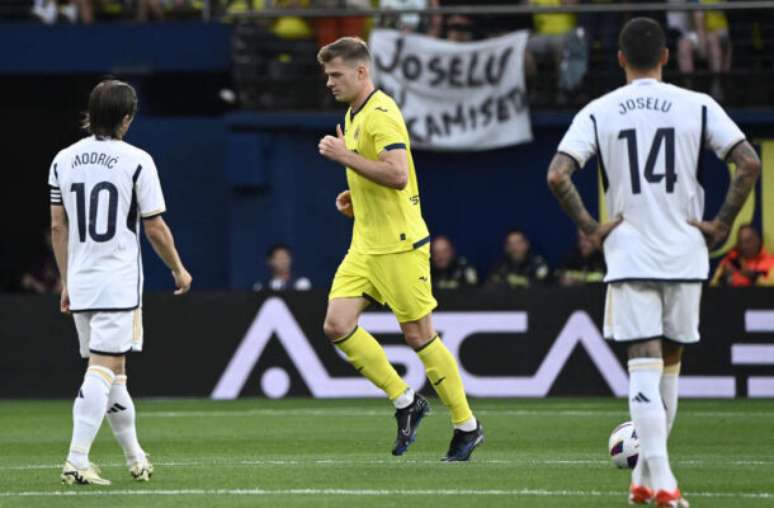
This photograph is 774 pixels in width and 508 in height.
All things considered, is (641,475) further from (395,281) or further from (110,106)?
(110,106)

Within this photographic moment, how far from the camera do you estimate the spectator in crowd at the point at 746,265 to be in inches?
650

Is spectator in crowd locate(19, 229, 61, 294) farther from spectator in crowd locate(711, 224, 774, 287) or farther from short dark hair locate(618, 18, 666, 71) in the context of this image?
short dark hair locate(618, 18, 666, 71)

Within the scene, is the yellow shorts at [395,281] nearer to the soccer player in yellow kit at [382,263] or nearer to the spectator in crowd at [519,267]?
the soccer player in yellow kit at [382,263]

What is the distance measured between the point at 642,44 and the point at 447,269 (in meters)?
10.1

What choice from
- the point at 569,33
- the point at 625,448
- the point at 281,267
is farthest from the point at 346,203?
the point at 569,33

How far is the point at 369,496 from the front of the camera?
26.6 ft

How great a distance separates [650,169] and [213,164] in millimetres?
13687

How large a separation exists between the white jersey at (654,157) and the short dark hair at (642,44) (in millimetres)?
87

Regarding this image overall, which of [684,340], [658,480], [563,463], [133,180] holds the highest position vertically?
[133,180]

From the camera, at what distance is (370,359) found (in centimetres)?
977

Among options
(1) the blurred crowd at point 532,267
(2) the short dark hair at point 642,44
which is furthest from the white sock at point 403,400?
(1) the blurred crowd at point 532,267

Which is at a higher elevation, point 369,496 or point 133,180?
point 133,180

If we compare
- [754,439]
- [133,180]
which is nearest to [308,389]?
[754,439]

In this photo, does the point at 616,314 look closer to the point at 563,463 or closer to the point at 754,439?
the point at 563,463
